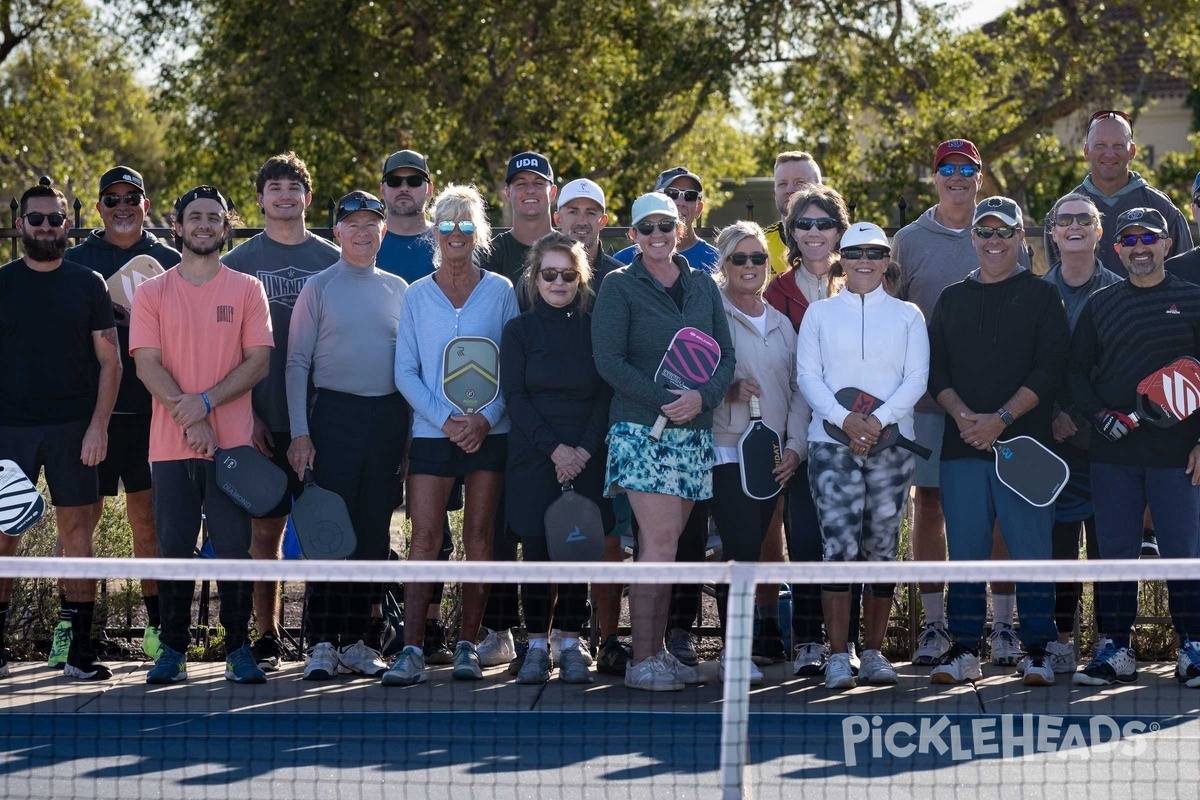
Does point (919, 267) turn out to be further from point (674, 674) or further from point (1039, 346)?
point (674, 674)

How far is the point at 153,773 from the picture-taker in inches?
234

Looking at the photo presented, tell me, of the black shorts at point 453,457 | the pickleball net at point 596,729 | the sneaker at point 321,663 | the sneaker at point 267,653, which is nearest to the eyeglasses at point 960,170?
the pickleball net at point 596,729

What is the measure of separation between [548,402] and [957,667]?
2270 millimetres

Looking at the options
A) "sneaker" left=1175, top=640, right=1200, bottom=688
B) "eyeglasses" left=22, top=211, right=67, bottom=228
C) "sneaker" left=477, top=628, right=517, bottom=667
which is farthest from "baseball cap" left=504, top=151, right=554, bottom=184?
"sneaker" left=1175, top=640, right=1200, bottom=688

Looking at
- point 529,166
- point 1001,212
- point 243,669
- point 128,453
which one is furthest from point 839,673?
point 128,453

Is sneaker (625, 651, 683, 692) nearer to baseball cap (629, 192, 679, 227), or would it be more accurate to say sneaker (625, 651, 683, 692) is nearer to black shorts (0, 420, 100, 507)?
baseball cap (629, 192, 679, 227)

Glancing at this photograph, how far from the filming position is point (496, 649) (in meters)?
7.79

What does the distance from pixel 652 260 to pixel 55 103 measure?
23.0 metres

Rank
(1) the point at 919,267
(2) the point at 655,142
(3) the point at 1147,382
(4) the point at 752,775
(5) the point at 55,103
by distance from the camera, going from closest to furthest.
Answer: (4) the point at 752,775 < (3) the point at 1147,382 < (1) the point at 919,267 < (2) the point at 655,142 < (5) the point at 55,103

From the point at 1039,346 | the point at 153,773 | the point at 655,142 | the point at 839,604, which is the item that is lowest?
the point at 153,773

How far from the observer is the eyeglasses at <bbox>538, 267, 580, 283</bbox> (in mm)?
7234

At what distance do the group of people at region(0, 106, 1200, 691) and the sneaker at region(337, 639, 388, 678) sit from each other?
0.02m

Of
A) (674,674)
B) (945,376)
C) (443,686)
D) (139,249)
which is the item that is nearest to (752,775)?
(674,674)

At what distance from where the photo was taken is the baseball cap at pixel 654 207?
7227mm
